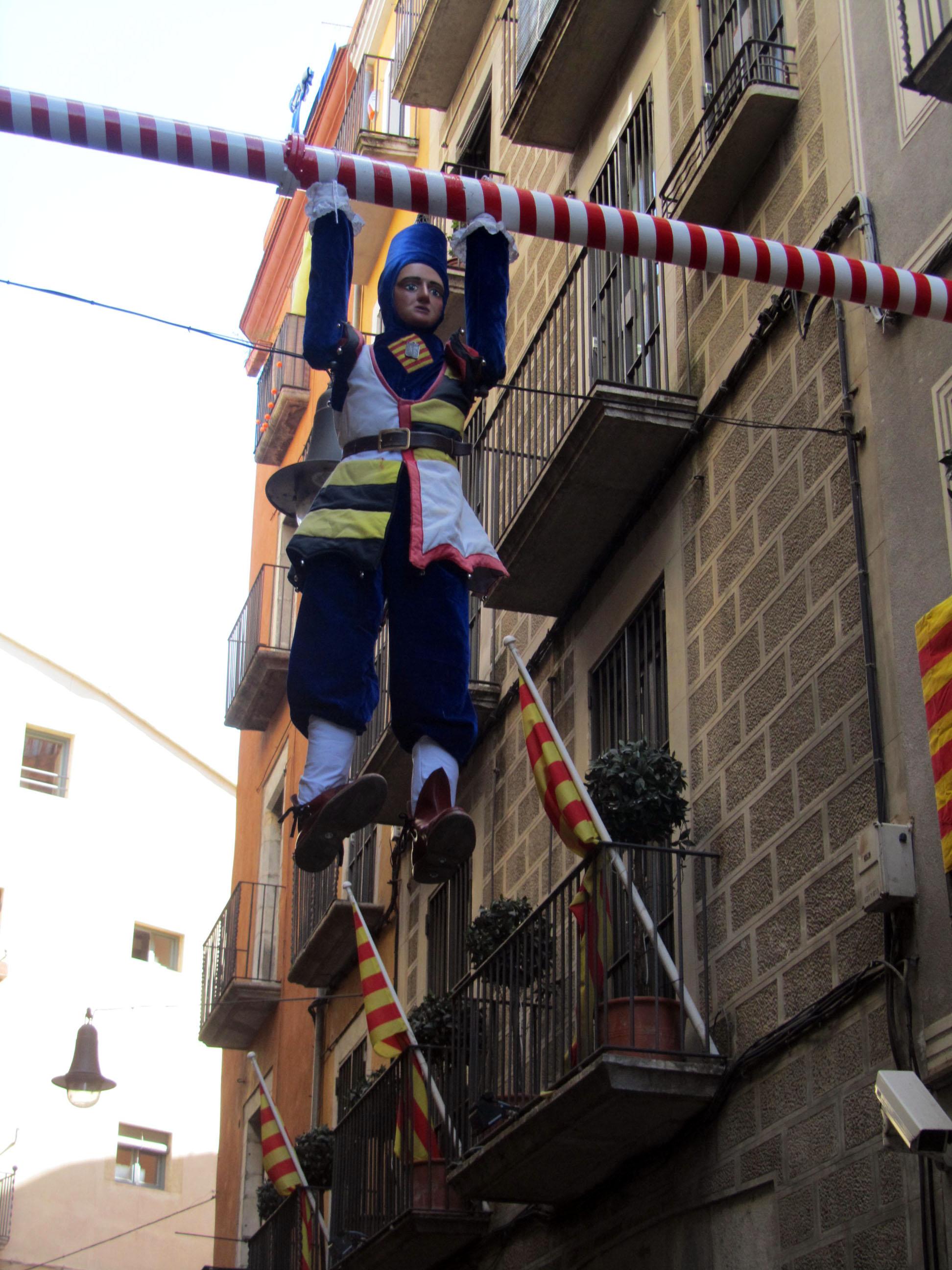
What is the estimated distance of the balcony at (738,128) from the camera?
10.0 m

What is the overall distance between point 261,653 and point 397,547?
14.9m

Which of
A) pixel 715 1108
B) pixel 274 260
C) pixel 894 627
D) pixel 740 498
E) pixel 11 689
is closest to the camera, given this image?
pixel 894 627

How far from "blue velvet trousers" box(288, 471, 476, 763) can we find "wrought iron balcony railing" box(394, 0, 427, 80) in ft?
42.2

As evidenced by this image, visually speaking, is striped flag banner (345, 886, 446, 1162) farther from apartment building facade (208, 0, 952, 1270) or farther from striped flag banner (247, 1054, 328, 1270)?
striped flag banner (247, 1054, 328, 1270)

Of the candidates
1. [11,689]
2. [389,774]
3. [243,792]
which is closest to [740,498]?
[389,774]

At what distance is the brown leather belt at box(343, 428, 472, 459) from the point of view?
7289 millimetres

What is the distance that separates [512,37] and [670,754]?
913 cm

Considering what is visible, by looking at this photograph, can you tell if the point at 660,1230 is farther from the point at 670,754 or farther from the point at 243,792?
the point at 243,792

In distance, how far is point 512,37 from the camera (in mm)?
16906

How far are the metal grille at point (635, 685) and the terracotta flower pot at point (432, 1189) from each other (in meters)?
2.73

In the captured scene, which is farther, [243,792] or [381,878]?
[243,792]

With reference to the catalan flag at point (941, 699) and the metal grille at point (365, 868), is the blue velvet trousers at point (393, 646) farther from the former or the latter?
the metal grille at point (365, 868)

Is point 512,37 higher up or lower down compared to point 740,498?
higher up

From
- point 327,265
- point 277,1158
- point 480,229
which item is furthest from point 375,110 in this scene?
point 327,265
